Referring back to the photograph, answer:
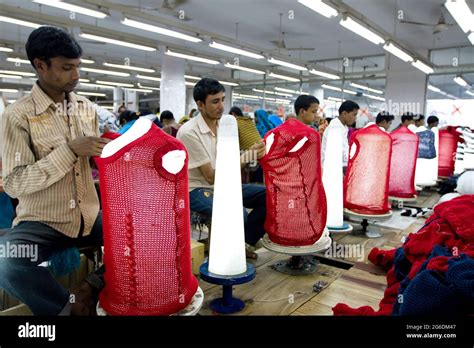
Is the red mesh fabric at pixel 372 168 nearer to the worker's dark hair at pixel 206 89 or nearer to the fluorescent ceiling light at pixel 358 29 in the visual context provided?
the worker's dark hair at pixel 206 89

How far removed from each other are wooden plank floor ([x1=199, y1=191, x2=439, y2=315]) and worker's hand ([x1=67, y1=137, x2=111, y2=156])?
1.00 meters

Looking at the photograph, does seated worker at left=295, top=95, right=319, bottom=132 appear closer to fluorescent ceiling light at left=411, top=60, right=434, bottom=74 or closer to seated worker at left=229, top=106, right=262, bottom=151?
seated worker at left=229, top=106, right=262, bottom=151

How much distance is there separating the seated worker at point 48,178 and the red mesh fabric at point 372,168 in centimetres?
204

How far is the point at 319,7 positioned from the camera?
4875 millimetres

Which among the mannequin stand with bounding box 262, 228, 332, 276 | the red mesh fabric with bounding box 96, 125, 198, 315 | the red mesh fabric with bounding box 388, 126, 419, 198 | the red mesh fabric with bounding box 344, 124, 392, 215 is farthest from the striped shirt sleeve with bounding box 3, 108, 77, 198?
the red mesh fabric with bounding box 388, 126, 419, 198

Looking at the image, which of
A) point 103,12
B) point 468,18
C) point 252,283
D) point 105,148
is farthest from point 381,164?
point 103,12

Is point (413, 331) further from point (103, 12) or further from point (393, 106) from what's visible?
point (393, 106)

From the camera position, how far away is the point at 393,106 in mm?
10719

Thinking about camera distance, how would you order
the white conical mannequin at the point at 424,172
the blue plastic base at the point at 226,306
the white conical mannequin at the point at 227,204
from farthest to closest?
the white conical mannequin at the point at 424,172, the blue plastic base at the point at 226,306, the white conical mannequin at the point at 227,204

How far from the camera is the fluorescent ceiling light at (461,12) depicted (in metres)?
4.79

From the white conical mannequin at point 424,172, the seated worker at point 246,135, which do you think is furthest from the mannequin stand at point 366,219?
the white conical mannequin at point 424,172

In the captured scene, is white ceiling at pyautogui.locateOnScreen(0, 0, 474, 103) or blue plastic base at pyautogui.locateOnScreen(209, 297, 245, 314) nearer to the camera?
blue plastic base at pyautogui.locateOnScreen(209, 297, 245, 314)

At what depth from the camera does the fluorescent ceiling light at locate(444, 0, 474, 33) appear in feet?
15.7

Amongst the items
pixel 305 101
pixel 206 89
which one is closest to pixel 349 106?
pixel 305 101
